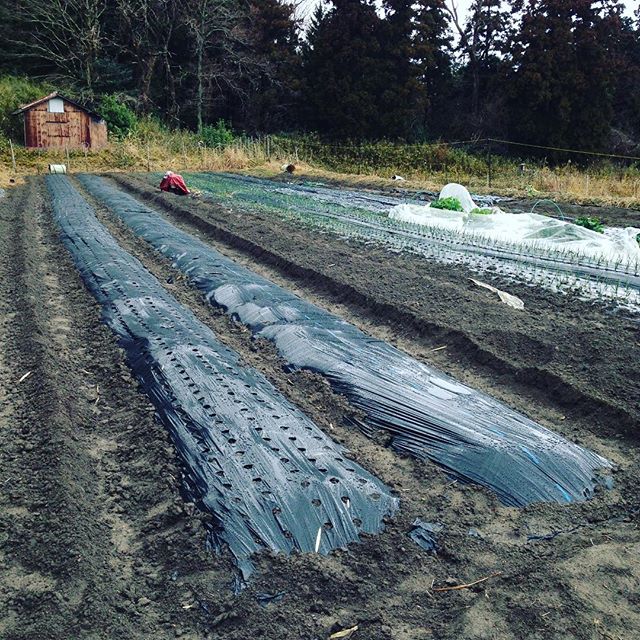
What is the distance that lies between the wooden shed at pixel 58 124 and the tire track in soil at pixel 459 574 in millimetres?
19475

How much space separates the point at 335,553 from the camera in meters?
1.97

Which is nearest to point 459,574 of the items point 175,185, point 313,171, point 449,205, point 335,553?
point 335,553

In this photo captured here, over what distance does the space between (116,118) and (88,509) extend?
68.2 feet

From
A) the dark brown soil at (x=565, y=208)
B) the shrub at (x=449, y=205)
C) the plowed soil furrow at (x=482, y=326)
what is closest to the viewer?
the plowed soil furrow at (x=482, y=326)

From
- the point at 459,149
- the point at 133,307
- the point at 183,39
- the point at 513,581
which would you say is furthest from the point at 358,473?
the point at 183,39

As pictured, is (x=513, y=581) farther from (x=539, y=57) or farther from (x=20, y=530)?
(x=539, y=57)

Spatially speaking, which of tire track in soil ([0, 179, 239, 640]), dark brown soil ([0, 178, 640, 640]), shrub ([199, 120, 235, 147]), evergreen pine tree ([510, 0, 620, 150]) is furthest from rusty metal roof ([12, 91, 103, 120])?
tire track in soil ([0, 179, 239, 640])

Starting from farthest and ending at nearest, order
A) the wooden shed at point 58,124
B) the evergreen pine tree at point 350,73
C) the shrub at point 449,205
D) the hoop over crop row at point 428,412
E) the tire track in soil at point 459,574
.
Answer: the evergreen pine tree at point 350,73 < the wooden shed at point 58,124 < the shrub at point 449,205 < the hoop over crop row at point 428,412 < the tire track in soil at point 459,574

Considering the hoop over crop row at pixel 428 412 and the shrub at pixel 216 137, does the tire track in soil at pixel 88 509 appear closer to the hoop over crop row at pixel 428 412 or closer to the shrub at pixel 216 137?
the hoop over crop row at pixel 428 412

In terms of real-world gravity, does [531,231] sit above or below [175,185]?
below

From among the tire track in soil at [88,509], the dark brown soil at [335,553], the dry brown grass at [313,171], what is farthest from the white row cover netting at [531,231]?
the tire track in soil at [88,509]

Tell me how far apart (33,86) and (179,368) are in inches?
901

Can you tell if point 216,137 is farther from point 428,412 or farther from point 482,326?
point 428,412

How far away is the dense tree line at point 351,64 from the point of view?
20047mm
